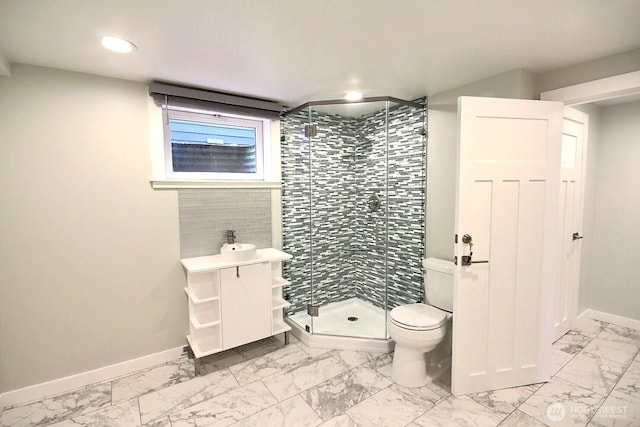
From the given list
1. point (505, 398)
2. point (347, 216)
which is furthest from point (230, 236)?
point (505, 398)

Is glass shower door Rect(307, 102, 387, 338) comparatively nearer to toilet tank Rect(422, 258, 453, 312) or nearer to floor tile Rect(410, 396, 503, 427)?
toilet tank Rect(422, 258, 453, 312)

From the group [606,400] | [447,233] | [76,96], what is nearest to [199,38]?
[76,96]

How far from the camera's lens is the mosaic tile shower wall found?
2.85 m

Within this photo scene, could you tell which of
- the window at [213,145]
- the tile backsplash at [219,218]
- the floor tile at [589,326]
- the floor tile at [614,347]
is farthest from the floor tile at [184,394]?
the floor tile at [589,326]

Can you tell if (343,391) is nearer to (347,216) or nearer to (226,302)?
(226,302)

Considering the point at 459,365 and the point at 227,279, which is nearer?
the point at 459,365

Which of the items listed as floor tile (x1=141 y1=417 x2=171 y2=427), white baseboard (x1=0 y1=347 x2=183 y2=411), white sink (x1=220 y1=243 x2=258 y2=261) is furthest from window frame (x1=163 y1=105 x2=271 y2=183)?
floor tile (x1=141 y1=417 x2=171 y2=427)

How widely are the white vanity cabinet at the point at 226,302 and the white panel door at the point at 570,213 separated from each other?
97.2 inches

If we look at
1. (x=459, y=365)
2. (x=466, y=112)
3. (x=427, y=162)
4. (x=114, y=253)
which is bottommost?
(x=459, y=365)

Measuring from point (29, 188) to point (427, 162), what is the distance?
289 centimetres

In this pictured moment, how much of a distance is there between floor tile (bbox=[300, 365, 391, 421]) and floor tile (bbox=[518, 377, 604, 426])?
0.88m

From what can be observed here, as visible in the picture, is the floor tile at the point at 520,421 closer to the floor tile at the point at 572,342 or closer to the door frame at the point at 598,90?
the floor tile at the point at 572,342

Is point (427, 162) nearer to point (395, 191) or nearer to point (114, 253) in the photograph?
point (395, 191)

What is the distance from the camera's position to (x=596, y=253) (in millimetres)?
3062
